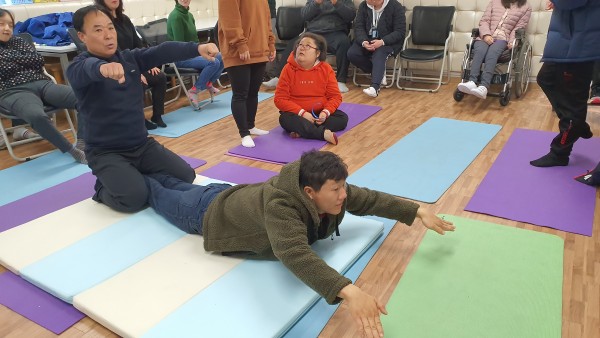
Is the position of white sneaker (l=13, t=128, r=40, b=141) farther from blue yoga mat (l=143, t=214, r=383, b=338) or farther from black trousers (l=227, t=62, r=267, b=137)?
blue yoga mat (l=143, t=214, r=383, b=338)

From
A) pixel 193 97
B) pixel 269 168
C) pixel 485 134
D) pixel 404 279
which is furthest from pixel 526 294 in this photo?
pixel 193 97

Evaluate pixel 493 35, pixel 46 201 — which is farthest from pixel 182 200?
pixel 493 35

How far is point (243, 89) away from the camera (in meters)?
3.54

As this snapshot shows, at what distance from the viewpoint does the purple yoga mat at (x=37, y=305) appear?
1824 millimetres

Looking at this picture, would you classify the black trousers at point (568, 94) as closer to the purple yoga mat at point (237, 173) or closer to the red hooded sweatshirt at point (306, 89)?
the red hooded sweatshirt at point (306, 89)

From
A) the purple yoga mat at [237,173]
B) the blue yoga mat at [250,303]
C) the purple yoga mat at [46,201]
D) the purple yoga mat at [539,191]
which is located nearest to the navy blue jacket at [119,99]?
the purple yoga mat at [46,201]

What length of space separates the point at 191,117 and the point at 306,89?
4.36 feet

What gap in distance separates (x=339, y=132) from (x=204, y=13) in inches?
159

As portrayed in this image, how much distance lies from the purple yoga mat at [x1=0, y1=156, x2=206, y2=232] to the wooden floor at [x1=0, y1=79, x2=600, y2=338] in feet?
2.60

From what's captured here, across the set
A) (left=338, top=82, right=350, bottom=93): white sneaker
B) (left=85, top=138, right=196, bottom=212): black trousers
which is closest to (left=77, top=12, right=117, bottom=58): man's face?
(left=85, top=138, right=196, bottom=212): black trousers

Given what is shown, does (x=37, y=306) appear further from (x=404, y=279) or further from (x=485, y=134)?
(x=485, y=134)

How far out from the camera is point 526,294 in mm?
1831

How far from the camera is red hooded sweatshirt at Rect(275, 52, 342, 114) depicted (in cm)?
373

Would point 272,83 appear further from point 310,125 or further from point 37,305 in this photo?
point 37,305
